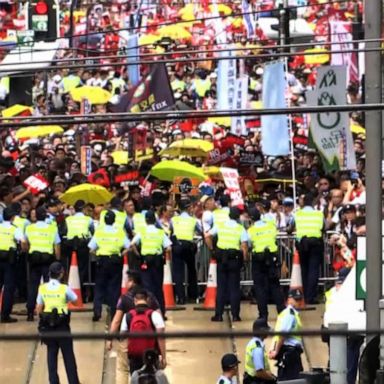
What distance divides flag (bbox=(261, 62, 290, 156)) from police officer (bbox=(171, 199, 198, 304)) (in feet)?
11.2

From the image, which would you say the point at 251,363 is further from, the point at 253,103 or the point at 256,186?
the point at 253,103

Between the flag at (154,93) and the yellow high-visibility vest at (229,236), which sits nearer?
the yellow high-visibility vest at (229,236)

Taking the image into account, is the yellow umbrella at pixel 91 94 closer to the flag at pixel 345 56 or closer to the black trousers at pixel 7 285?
the flag at pixel 345 56

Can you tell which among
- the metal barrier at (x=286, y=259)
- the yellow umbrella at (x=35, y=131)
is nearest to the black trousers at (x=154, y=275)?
the metal barrier at (x=286, y=259)

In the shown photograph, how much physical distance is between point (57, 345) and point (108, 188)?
831cm

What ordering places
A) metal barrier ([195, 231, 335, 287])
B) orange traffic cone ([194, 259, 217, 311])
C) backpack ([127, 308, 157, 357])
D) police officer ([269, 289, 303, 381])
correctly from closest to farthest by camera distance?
1. backpack ([127, 308, 157, 357])
2. police officer ([269, 289, 303, 381])
3. orange traffic cone ([194, 259, 217, 311])
4. metal barrier ([195, 231, 335, 287])

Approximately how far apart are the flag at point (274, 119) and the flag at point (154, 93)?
2180 mm

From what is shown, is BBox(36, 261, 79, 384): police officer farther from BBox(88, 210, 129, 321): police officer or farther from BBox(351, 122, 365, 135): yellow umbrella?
BBox(351, 122, 365, 135): yellow umbrella

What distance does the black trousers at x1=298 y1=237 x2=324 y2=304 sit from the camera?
20.0 metres

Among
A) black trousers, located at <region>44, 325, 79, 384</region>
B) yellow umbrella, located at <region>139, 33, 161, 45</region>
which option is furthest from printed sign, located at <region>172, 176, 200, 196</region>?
yellow umbrella, located at <region>139, 33, 161, 45</region>

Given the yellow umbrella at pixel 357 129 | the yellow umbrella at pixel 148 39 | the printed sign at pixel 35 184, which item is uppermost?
the yellow umbrella at pixel 148 39

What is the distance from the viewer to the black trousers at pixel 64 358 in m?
16.7

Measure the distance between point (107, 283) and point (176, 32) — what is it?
24.4 meters

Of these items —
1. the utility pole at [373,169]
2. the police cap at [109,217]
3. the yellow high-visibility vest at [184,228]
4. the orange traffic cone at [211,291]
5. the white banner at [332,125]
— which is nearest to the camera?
the utility pole at [373,169]
